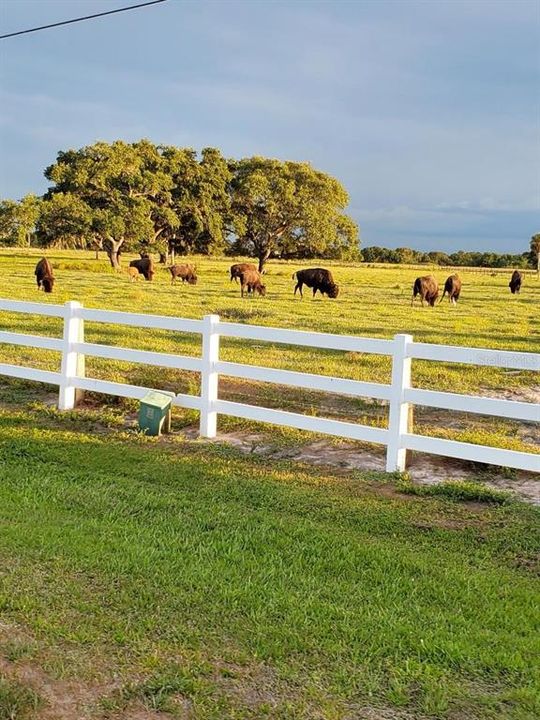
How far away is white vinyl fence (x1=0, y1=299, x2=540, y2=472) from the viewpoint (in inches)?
253

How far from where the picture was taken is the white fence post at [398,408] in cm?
688

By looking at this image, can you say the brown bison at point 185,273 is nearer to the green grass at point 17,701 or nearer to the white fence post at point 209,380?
the white fence post at point 209,380

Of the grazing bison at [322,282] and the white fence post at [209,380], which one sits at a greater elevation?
the grazing bison at [322,282]

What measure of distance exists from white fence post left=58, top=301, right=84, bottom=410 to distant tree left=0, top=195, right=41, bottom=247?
44.2m

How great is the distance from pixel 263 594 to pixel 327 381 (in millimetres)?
3567

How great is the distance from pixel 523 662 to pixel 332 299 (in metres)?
27.2

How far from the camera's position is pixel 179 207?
58406 millimetres

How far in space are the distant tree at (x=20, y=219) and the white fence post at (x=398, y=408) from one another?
1877 inches

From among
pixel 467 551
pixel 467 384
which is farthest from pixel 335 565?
pixel 467 384

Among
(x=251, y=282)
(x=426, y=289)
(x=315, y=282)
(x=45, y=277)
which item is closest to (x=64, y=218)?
(x=45, y=277)

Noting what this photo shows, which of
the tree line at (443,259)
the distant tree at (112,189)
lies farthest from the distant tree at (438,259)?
the distant tree at (112,189)

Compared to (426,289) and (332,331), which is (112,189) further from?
(332,331)

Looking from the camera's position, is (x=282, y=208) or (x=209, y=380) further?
(x=282, y=208)

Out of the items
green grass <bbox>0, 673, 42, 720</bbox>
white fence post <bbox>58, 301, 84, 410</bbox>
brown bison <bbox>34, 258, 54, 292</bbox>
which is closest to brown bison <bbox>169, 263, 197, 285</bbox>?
brown bison <bbox>34, 258, 54, 292</bbox>
